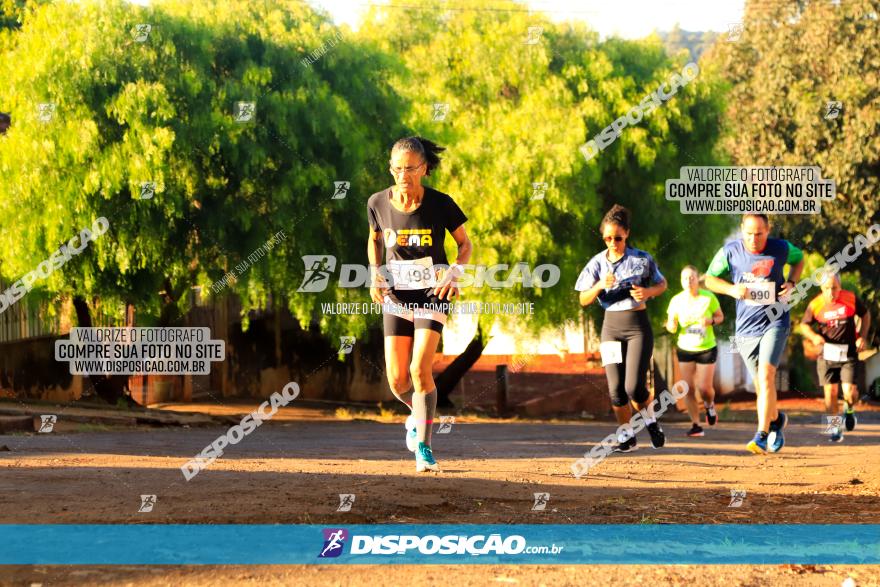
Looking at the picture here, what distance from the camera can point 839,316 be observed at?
15750 millimetres

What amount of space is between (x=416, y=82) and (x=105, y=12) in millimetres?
9952

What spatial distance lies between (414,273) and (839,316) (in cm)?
813

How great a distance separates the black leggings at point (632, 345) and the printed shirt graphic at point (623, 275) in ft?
0.33

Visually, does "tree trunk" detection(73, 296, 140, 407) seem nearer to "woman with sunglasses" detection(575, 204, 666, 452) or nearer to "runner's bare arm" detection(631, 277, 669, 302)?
"woman with sunglasses" detection(575, 204, 666, 452)

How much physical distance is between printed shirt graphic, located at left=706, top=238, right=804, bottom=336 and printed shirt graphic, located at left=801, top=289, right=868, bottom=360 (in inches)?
161

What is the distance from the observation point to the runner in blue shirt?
11.4 m

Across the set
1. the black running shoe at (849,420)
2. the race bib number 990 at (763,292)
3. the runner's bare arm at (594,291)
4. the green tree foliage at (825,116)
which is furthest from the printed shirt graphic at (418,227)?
the green tree foliage at (825,116)

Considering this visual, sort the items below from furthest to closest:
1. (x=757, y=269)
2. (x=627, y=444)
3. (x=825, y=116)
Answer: (x=825, y=116) → (x=627, y=444) → (x=757, y=269)

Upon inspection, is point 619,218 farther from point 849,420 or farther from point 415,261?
point 849,420

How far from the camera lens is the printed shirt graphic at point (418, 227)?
367 inches

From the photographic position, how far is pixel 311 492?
8.40 metres

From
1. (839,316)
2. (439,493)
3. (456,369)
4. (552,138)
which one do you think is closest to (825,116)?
(552,138)

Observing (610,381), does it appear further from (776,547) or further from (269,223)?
(269,223)

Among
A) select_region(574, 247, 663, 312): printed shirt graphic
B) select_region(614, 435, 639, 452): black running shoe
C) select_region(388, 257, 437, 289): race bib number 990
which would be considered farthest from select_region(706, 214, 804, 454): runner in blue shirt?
select_region(388, 257, 437, 289): race bib number 990
